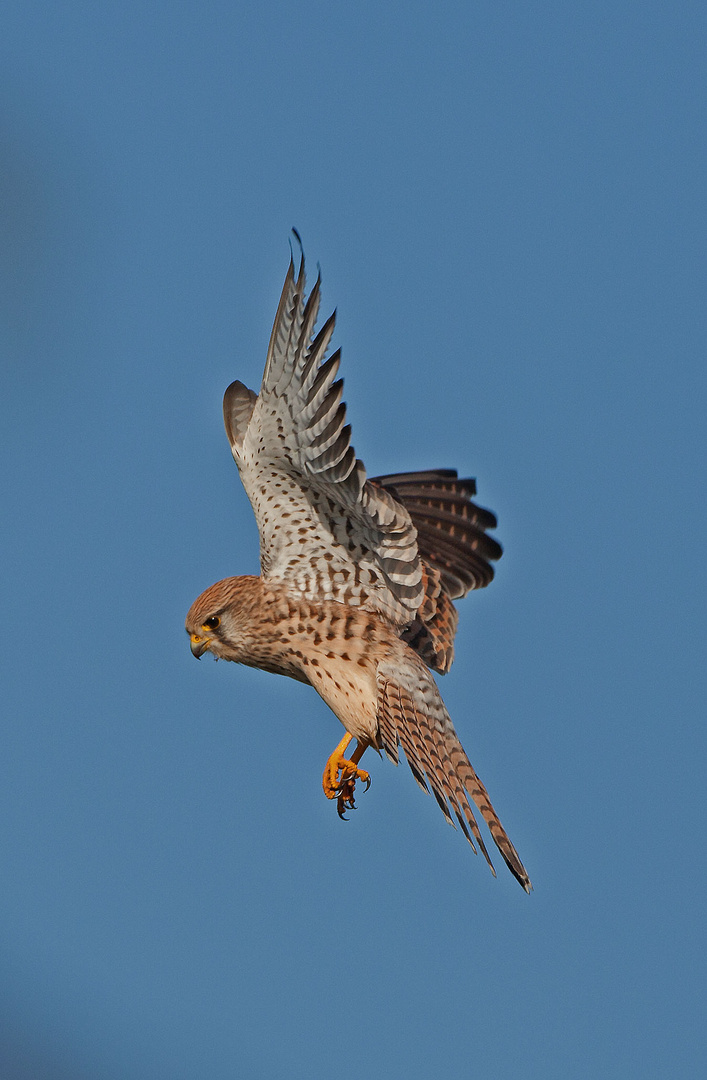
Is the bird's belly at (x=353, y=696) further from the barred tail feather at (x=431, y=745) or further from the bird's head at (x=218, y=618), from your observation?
the bird's head at (x=218, y=618)

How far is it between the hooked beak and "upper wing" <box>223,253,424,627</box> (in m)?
0.45

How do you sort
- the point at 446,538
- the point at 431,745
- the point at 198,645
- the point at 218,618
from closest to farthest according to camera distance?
the point at 431,745 < the point at 218,618 < the point at 198,645 < the point at 446,538

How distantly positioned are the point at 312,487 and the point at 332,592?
66cm

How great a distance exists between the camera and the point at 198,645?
18.0 ft

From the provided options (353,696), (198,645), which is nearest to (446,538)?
(353,696)

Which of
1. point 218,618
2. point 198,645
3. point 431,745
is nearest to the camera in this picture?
point 431,745

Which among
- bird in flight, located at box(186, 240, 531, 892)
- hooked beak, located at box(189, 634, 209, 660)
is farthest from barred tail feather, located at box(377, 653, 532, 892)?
hooked beak, located at box(189, 634, 209, 660)

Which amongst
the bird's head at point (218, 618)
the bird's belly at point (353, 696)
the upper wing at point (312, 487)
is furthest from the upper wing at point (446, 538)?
the bird's head at point (218, 618)

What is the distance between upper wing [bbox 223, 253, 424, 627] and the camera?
175 inches

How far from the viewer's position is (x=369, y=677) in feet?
16.8

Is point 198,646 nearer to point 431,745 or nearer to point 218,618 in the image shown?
point 218,618

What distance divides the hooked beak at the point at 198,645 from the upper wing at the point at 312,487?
0.45m

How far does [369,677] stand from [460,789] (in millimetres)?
711

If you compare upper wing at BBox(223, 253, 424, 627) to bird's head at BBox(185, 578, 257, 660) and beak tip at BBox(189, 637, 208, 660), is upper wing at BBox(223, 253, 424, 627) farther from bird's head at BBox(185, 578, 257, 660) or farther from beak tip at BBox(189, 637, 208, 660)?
beak tip at BBox(189, 637, 208, 660)
